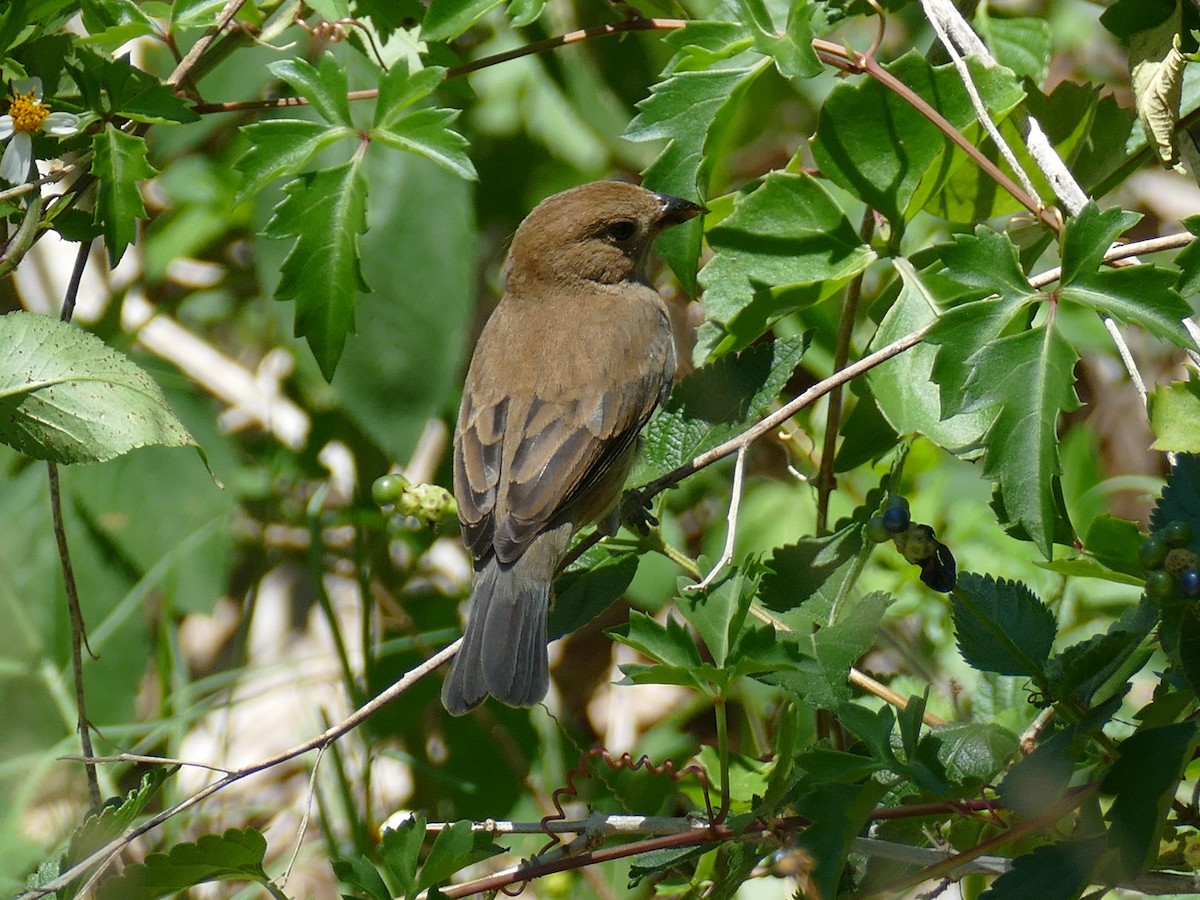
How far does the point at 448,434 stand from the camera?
4473 mm

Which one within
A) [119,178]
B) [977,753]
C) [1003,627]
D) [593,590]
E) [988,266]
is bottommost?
[977,753]

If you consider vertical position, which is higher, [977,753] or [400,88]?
[400,88]

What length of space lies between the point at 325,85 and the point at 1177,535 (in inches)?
70.5

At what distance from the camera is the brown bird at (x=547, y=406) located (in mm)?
3000

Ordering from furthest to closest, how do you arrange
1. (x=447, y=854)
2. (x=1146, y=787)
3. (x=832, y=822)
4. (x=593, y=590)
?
(x=593, y=590) < (x=447, y=854) < (x=832, y=822) < (x=1146, y=787)

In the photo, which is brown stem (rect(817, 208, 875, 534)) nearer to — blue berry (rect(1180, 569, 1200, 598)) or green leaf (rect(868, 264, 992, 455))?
green leaf (rect(868, 264, 992, 455))

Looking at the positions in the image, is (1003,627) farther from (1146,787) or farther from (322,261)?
(322,261)

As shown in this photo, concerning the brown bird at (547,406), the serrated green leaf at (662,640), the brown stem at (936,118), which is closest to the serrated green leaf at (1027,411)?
the brown stem at (936,118)

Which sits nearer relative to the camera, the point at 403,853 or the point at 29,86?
the point at 403,853

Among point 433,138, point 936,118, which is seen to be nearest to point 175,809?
point 433,138

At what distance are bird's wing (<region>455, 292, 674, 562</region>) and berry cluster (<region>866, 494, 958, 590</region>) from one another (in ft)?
4.53

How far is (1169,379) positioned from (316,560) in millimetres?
3141

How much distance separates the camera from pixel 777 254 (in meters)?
2.62

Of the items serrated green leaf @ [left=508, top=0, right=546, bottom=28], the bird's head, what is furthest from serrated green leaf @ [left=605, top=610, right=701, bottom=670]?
the bird's head
